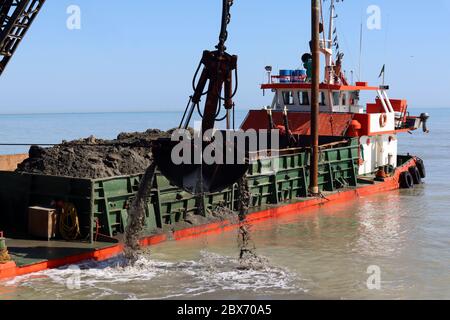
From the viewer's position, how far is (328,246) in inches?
599

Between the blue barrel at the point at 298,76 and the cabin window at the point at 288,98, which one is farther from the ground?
the blue barrel at the point at 298,76

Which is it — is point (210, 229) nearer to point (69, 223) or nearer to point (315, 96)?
point (69, 223)

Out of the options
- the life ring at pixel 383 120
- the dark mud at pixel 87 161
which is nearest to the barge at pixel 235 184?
the life ring at pixel 383 120

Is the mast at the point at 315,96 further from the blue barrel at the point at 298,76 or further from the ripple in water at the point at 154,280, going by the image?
the ripple in water at the point at 154,280

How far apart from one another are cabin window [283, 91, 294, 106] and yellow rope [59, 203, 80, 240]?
1445 centimetres

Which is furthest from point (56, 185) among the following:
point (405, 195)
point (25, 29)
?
point (405, 195)

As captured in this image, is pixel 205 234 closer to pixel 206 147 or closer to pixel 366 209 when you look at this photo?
pixel 206 147

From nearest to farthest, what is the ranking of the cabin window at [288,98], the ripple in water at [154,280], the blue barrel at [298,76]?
A: the ripple in water at [154,280], the blue barrel at [298,76], the cabin window at [288,98]

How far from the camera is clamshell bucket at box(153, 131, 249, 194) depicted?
452 inches

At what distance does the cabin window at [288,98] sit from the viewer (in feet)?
84.7

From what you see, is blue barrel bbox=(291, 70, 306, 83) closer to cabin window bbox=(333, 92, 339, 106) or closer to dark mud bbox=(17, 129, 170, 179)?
cabin window bbox=(333, 92, 339, 106)

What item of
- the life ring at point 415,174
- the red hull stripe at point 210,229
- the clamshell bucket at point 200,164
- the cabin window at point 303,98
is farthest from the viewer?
the life ring at point 415,174

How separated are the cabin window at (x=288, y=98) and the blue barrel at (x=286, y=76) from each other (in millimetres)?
507
